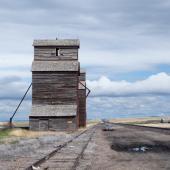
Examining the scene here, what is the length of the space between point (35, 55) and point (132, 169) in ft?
154

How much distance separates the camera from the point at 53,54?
6075 cm

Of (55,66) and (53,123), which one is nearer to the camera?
(53,123)

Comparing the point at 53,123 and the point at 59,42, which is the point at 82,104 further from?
the point at 53,123

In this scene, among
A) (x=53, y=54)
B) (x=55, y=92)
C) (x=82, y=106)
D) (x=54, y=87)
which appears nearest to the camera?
(x=55, y=92)

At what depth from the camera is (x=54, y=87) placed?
58594mm

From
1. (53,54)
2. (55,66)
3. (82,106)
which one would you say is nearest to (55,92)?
(55,66)

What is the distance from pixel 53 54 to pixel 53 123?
8.75 meters

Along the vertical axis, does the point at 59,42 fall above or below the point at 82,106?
above

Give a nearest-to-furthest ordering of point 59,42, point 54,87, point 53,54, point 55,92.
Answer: point 55,92 → point 54,87 → point 53,54 → point 59,42

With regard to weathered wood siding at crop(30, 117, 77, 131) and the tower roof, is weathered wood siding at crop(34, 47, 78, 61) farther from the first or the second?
weathered wood siding at crop(30, 117, 77, 131)

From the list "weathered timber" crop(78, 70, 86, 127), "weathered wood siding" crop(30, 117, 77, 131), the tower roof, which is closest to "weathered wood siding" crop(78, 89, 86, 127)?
"weathered timber" crop(78, 70, 86, 127)

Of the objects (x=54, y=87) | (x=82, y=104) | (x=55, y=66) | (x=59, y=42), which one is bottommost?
(x=82, y=104)

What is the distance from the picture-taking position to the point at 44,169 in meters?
13.3

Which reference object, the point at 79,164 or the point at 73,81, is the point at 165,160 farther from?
the point at 73,81
